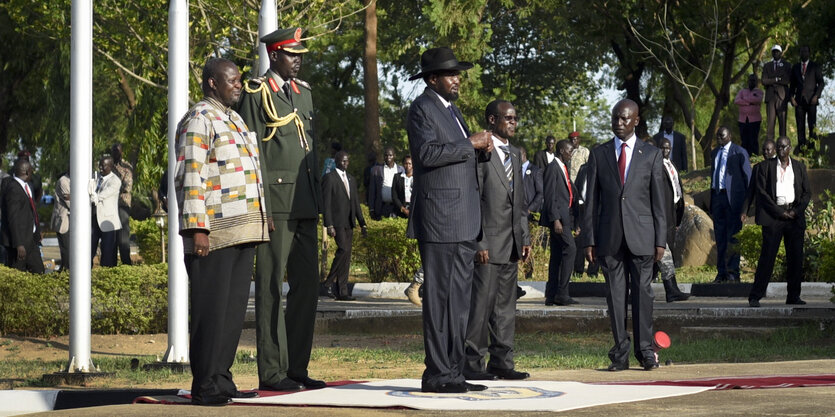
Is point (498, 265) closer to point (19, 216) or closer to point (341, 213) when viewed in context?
point (341, 213)

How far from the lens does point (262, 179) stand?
8242 mm

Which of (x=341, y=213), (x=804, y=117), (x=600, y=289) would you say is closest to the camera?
(x=341, y=213)

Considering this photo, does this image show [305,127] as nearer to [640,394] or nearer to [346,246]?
[640,394]

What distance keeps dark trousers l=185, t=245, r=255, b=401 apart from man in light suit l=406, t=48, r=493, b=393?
114 centimetres

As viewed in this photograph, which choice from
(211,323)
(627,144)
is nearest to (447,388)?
(211,323)

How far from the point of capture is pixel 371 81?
30.7m

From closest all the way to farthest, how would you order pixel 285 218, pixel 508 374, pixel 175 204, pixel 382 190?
pixel 285 218
pixel 508 374
pixel 175 204
pixel 382 190

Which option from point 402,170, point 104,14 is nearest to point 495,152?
point 402,170

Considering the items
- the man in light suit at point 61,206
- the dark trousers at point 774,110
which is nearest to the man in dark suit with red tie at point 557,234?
the man in light suit at point 61,206

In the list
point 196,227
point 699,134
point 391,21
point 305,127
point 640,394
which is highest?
point 391,21

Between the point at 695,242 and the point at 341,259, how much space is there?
24.5 feet

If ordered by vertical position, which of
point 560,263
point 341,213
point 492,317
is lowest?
point 492,317

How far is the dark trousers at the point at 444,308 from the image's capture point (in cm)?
823

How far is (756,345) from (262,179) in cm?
659
